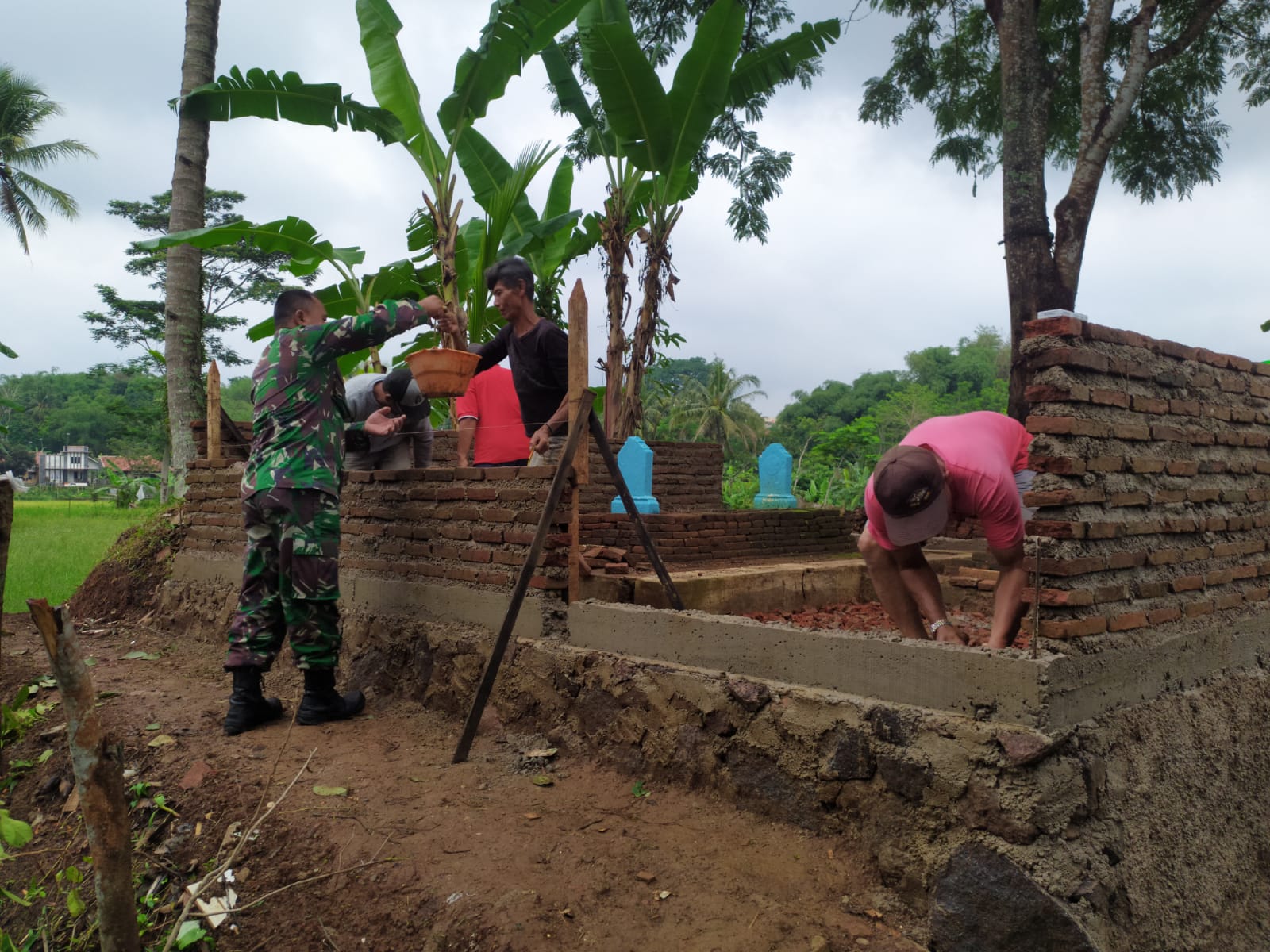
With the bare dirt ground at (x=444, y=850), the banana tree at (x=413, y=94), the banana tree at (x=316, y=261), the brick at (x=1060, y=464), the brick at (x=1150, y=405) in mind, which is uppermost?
the banana tree at (x=413, y=94)

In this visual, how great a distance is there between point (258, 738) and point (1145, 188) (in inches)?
488

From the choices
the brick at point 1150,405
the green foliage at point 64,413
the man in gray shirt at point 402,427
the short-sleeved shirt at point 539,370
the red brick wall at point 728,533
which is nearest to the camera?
the brick at point 1150,405

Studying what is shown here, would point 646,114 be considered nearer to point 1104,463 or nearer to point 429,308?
point 429,308

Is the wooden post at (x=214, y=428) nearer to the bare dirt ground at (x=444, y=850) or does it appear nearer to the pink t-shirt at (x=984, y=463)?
the bare dirt ground at (x=444, y=850)

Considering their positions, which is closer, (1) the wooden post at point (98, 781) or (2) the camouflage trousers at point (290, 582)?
(1) the wooden post at point (98, 781)

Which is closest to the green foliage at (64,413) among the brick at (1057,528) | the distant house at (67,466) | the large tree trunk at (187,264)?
the distant house at (67,466)

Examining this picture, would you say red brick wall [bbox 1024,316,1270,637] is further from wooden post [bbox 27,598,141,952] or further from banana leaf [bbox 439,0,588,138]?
banana leaf [bbox 439,0,588,138]

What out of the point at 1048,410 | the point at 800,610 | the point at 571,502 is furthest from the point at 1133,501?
the point at 800,610

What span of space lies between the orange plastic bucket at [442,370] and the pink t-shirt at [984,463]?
2009mm

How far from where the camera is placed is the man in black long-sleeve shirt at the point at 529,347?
14.8 feet

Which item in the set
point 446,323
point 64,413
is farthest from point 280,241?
point 64,413

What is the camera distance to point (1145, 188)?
11.6m

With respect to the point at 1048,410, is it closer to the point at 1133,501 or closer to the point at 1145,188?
the point at 1133,501

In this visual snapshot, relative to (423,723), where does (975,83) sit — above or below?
above
